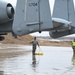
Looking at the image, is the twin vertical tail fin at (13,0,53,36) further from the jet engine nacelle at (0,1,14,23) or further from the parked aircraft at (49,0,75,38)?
the jet engine nacelle at (0,1,14,23)

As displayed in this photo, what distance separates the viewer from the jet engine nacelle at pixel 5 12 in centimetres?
986

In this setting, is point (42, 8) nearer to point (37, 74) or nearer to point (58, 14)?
point (58, 14)

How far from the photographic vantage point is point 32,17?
793 cm

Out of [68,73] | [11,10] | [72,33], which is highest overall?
[11,10]

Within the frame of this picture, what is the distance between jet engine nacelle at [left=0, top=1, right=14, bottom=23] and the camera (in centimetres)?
986

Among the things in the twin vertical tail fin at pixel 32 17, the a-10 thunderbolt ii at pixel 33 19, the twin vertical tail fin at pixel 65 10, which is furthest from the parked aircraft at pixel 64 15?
the twin vertical tail fin at pixel 32 17

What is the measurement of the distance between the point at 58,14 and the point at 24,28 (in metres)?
2.05

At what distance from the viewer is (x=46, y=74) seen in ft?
43.4

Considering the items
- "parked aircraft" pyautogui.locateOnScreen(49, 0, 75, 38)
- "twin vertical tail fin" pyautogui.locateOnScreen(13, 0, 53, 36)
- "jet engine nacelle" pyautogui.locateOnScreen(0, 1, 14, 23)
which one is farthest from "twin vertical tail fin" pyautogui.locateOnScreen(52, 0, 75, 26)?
"jet engine nacelle" pyautogui.locateOnScreen(0, 1, 14, 23)

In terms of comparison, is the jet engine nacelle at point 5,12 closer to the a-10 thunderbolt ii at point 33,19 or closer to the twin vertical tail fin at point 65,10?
the twin vertical tail fin at point 65,10

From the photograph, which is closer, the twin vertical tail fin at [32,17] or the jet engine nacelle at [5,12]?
the twin vertical tail fin at [32,17]

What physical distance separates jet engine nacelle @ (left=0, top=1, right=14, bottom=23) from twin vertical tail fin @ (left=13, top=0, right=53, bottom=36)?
1.84 meters

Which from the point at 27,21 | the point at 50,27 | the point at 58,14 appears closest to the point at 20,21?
the point at 27,21

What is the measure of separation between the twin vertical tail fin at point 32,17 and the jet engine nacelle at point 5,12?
184cm
